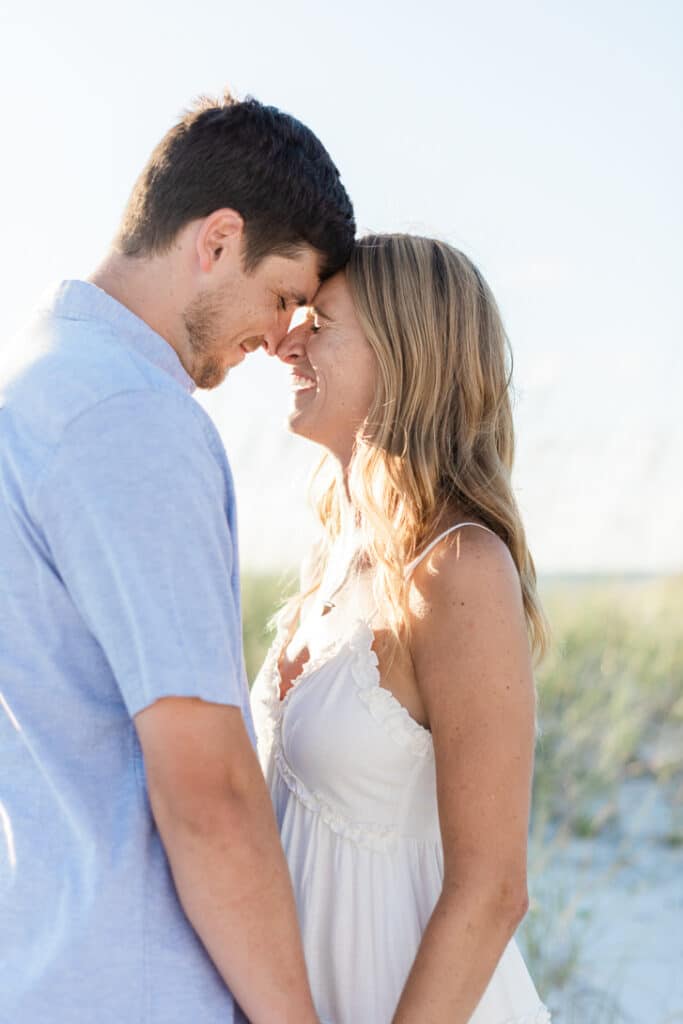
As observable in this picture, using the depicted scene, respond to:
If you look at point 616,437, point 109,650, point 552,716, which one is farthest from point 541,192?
point 109,650

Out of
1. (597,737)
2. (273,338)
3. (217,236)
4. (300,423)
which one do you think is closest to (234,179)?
(217,236)

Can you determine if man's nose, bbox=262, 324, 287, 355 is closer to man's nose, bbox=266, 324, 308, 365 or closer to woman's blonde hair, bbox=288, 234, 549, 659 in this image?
man's nose, bbox=266, 324, 308, 365

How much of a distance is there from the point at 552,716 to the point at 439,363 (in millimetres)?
4000

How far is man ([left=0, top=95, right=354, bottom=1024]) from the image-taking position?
1440mm

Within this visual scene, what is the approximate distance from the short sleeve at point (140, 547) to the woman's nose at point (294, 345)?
3.60 feet

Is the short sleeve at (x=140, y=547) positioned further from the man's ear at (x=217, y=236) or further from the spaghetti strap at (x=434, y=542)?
the spaghetti strap at (x=434, y=542)

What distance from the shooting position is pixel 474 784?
6.51ft

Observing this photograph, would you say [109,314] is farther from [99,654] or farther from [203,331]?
[99,654]

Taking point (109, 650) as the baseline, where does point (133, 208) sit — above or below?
above

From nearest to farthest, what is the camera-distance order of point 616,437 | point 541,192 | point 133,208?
point 133,208, point 616,437, point 541,192

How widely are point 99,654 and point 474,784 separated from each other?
739 millimetres

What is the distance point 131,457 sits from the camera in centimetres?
144

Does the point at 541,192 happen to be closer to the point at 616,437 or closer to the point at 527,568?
the point at 616,437

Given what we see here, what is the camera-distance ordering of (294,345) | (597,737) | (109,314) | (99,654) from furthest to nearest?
(597,737) → (294,345) → (109,314) → (99,654)
